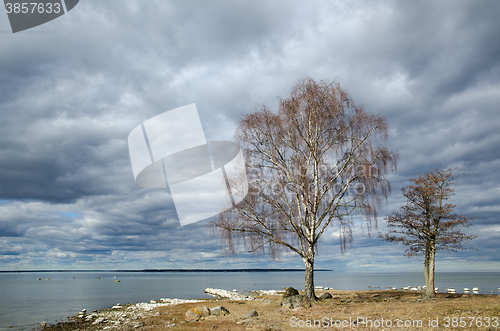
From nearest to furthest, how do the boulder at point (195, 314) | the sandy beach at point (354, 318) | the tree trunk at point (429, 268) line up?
the sandy beach at point (354, 318)
the boulder at point (195, 314)
the tree trunk at point (429, 268)

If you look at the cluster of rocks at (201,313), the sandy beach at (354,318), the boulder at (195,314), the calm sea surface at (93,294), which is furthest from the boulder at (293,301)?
the calm sea surface at (93,294)

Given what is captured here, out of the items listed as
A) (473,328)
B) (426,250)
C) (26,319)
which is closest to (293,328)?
(473,328)

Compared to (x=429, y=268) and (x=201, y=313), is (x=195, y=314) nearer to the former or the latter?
(x=201, y=313)

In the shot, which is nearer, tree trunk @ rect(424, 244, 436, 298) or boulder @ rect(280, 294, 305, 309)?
boulder @ rect(280, 294, 305, 309)

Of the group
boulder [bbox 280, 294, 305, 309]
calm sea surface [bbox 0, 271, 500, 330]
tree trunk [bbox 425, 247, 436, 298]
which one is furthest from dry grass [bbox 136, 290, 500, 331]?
calm sea surface [bbox 0, 271, 500, 330]

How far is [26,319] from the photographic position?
24.5 meters

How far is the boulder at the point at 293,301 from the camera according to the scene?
1627cm

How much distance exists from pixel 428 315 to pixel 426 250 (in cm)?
824

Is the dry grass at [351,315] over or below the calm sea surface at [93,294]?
over

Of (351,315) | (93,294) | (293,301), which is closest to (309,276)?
(293,301)

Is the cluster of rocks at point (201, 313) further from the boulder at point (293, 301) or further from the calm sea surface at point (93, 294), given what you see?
the calm sea surface at point (93, 294)

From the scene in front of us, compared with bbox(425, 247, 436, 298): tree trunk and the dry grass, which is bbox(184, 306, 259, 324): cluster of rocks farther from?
bbox(425, 247, 436, 298): tree trunk

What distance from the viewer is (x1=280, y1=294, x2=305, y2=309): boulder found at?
1627 centimetres

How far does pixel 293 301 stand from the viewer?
16.5 m
